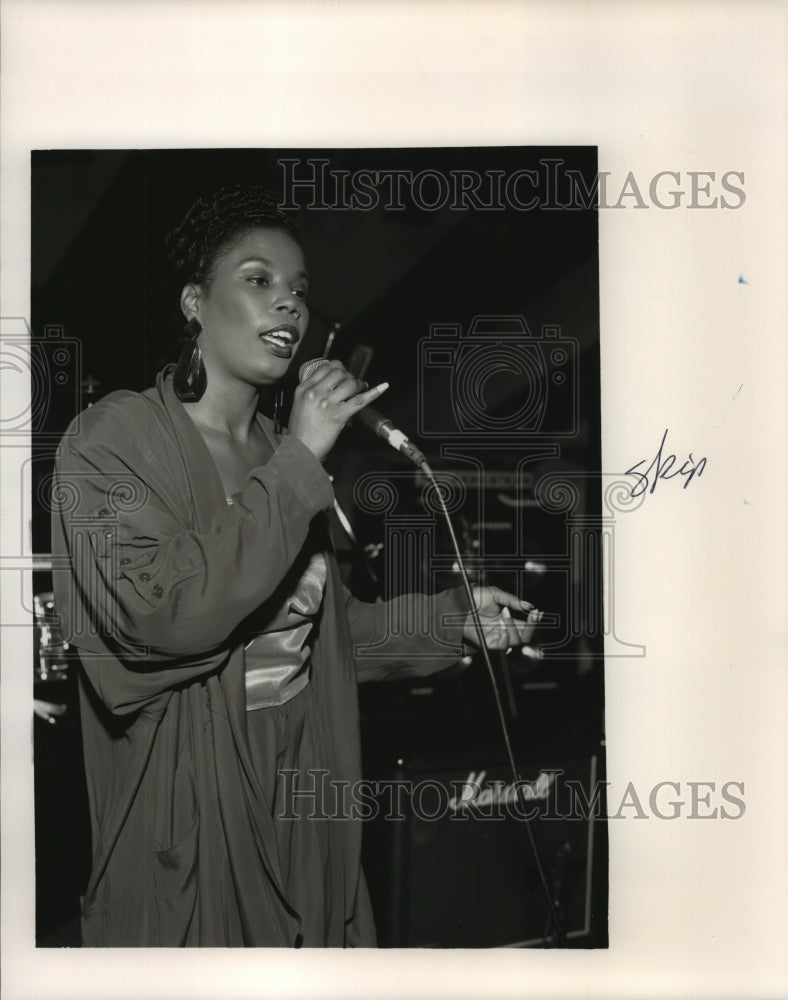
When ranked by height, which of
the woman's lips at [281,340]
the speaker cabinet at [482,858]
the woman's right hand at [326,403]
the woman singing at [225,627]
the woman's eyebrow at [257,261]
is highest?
the woman's eyebrow at [257,261]

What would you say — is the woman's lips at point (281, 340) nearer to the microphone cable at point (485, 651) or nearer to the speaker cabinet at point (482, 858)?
the microphone cable at point (485, 651)

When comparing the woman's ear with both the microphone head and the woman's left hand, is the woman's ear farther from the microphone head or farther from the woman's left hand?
the woman's left hand

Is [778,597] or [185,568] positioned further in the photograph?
[778,597]

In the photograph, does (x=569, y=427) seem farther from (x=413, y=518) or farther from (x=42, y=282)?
(x=42, y=282)

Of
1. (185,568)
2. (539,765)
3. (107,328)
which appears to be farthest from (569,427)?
(107,328)

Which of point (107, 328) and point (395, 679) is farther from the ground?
point (107, 328)

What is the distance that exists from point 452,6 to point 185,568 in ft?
3.86

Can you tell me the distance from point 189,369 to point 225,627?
0.48 meters

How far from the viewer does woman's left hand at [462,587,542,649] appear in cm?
179

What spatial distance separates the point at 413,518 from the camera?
1.79m

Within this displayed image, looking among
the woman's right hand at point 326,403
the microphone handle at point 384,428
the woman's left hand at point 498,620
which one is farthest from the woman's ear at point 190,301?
the woman's left hand at point 498,620

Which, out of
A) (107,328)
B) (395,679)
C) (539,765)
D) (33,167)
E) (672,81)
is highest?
(672,81)

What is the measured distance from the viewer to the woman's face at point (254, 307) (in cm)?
176
